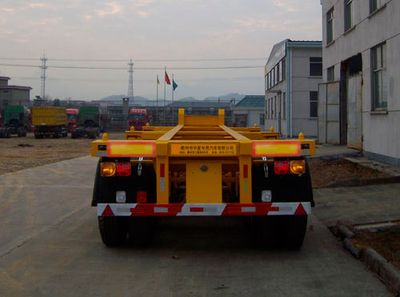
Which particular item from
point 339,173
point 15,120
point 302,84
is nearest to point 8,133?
point 15,120

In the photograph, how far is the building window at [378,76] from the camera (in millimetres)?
16000

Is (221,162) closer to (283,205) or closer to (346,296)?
(283,205)

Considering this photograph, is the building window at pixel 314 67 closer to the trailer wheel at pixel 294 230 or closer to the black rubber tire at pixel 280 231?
the black rubber tire at pixel 280 231

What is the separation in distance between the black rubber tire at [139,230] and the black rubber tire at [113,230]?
0.11 m

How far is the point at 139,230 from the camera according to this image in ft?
24.1

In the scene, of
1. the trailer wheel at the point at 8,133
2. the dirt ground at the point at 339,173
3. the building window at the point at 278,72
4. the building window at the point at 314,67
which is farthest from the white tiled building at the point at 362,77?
the trailer wheel at the point at 8,133

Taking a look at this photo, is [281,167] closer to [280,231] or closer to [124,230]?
[280,231]

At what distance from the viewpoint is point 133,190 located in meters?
6.96

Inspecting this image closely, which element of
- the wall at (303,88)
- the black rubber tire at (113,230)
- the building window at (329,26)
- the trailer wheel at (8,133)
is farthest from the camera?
the trailer wheel at (8,133)

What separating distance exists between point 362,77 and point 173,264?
13068 mm

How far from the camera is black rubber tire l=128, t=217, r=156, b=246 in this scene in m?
7.32

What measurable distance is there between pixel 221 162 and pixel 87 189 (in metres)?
8.29

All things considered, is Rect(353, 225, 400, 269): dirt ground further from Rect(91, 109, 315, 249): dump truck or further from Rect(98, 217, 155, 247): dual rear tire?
Rect(98, 217, 155, 247): dual rear tire

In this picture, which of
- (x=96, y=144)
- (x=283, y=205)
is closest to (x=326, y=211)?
(x=283, y=205)
